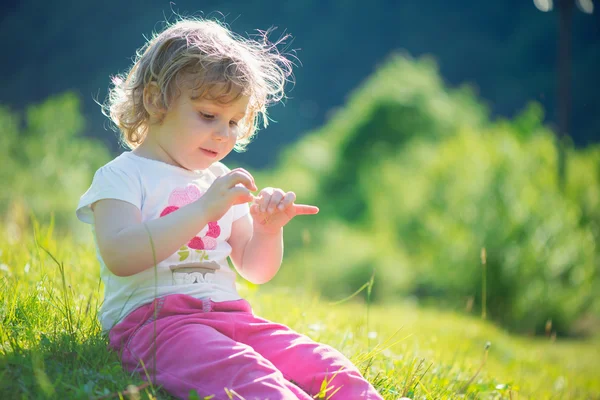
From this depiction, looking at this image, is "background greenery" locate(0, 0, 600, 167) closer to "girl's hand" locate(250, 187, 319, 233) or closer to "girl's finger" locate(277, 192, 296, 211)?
"girl's hand" locate(250, 187, 319, 233)

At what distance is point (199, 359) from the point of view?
58.5 inches

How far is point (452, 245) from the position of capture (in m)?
7.51

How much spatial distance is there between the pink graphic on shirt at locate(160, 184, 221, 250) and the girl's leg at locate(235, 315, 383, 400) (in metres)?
0.28

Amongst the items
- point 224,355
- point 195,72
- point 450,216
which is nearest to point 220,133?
point 195,72

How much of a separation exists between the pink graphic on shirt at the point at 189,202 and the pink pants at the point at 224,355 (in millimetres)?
198

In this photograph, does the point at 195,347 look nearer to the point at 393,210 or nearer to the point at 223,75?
the point at 223,75

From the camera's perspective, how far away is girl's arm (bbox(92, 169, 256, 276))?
1557mm

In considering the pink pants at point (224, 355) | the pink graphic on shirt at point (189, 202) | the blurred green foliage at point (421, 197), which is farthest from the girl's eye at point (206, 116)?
the blurred green foliage at point (421, 197)

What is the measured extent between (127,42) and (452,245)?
11.7 m

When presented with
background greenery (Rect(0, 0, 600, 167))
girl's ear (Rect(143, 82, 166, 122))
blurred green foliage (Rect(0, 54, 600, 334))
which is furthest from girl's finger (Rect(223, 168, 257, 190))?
background greenery (Rect(0, 0, 600, 167))

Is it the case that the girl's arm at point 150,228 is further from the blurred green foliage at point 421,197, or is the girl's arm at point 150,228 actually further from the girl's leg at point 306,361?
the blurred green foliage at point 421,197

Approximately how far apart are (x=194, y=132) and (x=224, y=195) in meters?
0.28

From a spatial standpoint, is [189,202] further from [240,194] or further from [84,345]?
[84,345]

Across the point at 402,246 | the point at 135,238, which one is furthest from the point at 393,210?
the point at 135,238
